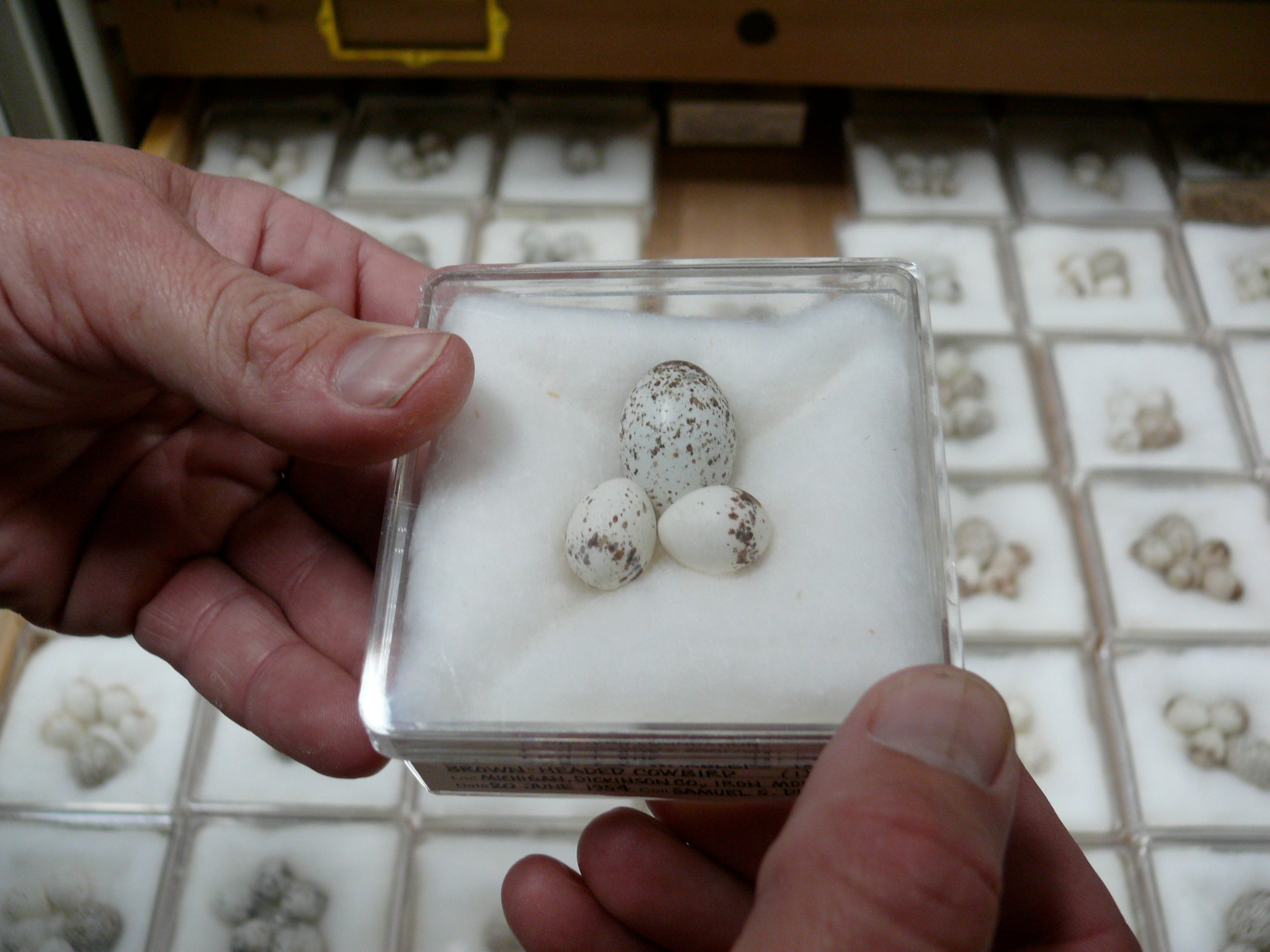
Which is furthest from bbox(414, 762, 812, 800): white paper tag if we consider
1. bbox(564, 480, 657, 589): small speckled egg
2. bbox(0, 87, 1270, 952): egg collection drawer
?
bbox(0, 87, 1270, 952): egg collection drawer

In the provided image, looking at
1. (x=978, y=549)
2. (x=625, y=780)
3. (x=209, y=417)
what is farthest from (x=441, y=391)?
(x=978, y=549)

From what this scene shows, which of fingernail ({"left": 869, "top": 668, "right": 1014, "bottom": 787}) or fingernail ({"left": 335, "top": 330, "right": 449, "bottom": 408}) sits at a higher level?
fingernail ({"left": 335, "top": 330, "right": 449, "bottom": 408})

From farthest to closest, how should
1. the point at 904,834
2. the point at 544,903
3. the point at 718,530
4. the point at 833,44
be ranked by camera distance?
the point at 833,44 → the point at 544,903 → the point at 718,530 → the point at 904,834

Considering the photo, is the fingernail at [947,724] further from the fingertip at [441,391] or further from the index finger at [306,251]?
the index finger at [306,251]

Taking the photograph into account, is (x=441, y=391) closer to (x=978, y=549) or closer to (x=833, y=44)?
(x=978, y=549)

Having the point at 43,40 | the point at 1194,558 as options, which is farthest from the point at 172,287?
the point at 1194,558

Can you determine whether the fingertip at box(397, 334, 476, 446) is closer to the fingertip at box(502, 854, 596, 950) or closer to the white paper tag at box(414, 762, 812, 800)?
the white paper tag at box(414, 762, 812, 800)

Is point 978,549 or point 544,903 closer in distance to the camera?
point 544,903
